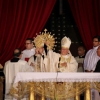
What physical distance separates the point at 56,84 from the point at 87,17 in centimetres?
380

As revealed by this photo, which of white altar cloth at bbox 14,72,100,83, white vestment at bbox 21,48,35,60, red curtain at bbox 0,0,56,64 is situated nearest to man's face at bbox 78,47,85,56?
white vestment at bbox 21,48,35,60

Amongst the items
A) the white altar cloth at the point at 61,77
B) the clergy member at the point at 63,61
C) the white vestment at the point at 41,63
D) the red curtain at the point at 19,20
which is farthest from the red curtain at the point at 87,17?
the white altar cloth at the point at 61,77

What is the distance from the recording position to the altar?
9.04 meters

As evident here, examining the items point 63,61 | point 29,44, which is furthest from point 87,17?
point 63,61

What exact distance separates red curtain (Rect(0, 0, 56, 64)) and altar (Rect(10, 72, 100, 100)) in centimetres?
318

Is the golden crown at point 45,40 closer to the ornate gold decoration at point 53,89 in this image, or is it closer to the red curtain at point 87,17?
the ornate gold decoration at point 53,89

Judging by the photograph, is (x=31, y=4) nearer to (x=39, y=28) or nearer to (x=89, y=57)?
(x=39, y=28)

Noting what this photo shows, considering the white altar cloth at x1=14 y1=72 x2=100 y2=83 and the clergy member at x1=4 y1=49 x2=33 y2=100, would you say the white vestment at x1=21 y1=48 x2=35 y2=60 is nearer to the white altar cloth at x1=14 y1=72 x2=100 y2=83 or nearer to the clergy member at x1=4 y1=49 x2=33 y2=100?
the clergy member at x1=4 y1=49 x2=33 y2=100

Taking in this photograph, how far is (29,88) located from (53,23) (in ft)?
13.5

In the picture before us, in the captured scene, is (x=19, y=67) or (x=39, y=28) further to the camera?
(x=39, y=28)

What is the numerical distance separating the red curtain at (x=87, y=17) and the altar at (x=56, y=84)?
3283 mm

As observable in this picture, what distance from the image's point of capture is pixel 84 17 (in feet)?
41.0

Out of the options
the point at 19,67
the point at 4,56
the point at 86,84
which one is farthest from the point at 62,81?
the point at 4,56

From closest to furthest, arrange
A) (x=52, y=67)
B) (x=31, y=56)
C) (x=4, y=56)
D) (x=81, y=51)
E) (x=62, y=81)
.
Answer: (x=62, y=81) < (x=52, y=67) < (x=31, y=56) < (x=81, y=51) < (x=4, y=56)
